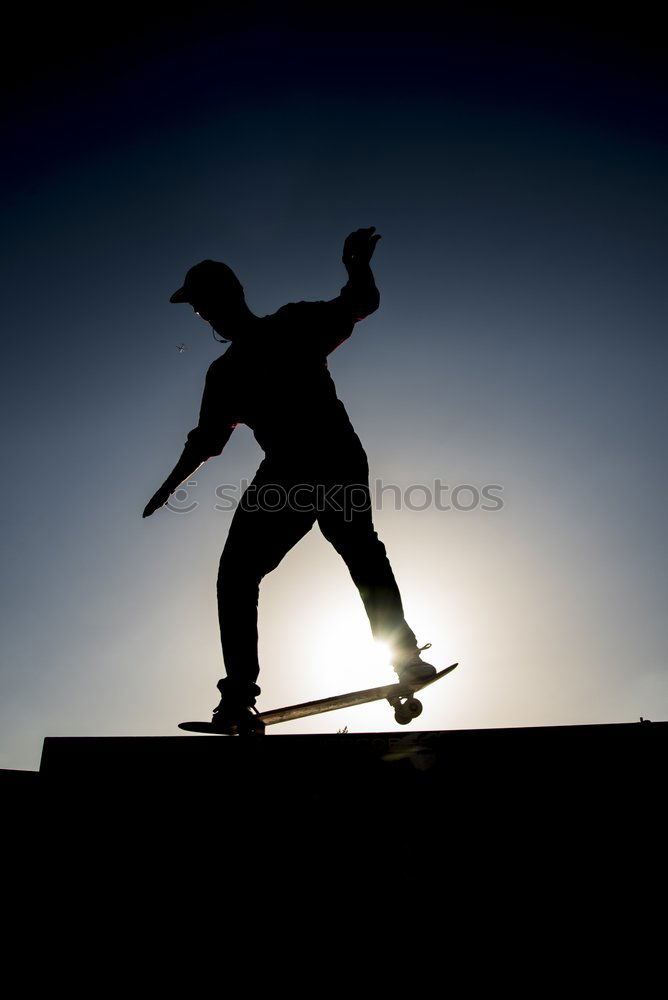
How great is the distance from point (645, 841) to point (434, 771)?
759mm

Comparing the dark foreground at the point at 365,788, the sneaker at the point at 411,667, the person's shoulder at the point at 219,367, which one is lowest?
the dark foreground at the point at 365,788

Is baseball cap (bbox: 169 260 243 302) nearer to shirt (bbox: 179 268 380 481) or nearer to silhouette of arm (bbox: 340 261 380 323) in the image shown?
shirt (bbox: 179 268 380 481)

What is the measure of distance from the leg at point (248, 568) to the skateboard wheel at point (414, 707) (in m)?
0.93

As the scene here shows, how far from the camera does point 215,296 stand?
4.04 metres

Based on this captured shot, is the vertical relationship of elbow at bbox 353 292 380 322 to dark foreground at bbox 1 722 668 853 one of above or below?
above

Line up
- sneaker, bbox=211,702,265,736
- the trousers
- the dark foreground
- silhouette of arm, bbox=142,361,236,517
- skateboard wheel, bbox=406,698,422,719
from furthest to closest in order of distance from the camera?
silhouette of arm, bbox=142,361,236,517
the trousers
skateboard wheel, bbox=406,698,422,719
sneaker, bbox=211,702,265,736
the dark foreground

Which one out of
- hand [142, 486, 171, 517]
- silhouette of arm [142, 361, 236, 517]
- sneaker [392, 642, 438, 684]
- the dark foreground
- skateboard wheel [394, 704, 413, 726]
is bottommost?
the dark foreground

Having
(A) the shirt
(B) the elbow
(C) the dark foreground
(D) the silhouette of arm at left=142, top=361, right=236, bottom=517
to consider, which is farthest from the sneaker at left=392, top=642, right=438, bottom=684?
(B) the elbow

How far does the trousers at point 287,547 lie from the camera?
361 cm

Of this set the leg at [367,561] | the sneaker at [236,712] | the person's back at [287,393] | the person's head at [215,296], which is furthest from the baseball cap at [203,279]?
the sneaker at [236,712]

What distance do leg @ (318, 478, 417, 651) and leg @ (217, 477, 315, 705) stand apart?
229 millimetres

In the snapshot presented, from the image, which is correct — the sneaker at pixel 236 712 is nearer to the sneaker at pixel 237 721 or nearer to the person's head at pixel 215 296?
the sneaker at pixel 237 721

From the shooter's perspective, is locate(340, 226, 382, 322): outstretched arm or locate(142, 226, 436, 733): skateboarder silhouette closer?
A: locate(142, 226, 436, 733): skateboarder silhouette

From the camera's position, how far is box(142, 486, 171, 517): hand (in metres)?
4.02
